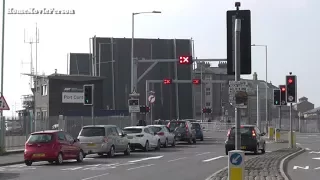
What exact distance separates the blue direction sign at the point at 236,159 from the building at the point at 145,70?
62997 millimetres

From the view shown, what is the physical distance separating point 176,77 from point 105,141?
5475cm

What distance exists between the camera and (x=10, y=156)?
3050cm

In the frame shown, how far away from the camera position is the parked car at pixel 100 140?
28875 millimetres

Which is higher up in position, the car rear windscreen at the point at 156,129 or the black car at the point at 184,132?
the car rear windscreen at the point at 156,129

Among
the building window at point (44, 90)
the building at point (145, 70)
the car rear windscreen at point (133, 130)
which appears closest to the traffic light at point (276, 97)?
the car rear windscreen at point (133, 130)

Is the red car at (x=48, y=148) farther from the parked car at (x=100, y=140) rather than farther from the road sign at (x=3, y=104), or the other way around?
the road sign at (x=3, y=104)

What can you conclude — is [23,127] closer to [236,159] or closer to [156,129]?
[156,129]

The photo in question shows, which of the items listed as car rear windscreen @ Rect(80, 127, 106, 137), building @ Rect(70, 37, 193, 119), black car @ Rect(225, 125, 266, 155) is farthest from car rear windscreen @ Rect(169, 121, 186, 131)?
building @ Rect(70, 37, 193, 119)

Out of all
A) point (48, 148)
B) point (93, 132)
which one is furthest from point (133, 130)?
point (48, 148)

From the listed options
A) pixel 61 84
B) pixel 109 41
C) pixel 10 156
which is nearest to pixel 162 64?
pixel 109 41

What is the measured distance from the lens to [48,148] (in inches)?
977

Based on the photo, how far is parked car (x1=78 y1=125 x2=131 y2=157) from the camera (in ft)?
94.7

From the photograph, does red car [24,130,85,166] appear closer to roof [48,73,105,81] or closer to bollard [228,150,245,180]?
bollard [228,150,245,180]

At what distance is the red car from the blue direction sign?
13.0m
